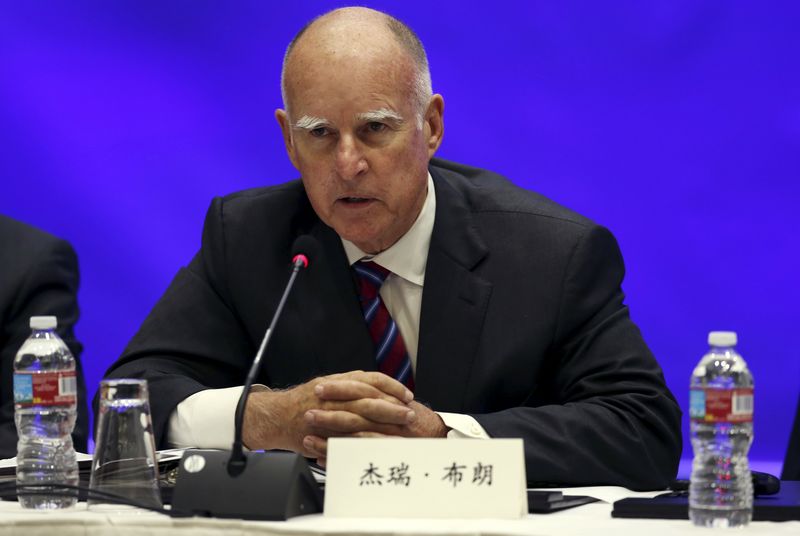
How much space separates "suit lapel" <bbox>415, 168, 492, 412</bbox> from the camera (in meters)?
2.72

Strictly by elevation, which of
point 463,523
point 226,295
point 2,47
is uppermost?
point 2,47

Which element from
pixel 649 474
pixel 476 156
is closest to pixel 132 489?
pixel 649 474

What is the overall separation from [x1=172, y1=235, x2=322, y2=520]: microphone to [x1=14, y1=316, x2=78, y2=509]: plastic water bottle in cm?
29

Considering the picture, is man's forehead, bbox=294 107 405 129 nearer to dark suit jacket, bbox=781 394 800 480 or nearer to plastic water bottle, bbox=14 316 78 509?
plastic water bottle, bbox=14 316 78 509

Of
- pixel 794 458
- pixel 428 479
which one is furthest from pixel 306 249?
pixel 794 458

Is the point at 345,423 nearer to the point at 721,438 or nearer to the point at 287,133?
the point at 721,438

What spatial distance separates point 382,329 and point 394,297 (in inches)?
3.5

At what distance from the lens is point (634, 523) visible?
177 cm

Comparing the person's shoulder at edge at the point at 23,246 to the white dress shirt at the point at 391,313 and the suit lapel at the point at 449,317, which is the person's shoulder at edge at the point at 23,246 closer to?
the white dress shirt at the point at 391,313

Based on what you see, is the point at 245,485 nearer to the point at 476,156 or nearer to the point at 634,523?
the point at 634,523

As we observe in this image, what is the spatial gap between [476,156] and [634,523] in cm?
253

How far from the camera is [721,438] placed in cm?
186

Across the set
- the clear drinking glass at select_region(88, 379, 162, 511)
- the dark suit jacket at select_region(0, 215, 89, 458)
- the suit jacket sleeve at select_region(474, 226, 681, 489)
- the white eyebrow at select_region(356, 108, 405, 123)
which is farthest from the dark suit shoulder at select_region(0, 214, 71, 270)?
the clear drinking glass at select_region(88, 379, 162, 511)

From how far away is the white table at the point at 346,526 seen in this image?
167cm
